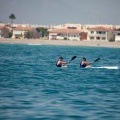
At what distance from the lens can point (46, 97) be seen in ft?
58.2

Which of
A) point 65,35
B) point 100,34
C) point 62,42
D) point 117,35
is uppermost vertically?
point 100,34

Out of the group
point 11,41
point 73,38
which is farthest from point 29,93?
point 73,38

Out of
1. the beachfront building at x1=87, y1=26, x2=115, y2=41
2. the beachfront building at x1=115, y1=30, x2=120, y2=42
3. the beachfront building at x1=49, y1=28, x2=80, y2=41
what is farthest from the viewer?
the beachfront building at x1=49, y1=28, x2=80, y2=41

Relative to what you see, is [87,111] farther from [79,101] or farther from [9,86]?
[9,86]

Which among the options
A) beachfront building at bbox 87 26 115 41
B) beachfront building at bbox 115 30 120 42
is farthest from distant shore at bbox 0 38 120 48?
beachfront building at bbox 87 26 115 41

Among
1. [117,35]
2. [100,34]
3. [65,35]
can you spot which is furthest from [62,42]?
[117,35]

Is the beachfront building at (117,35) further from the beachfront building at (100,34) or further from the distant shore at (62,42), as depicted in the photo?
the distant shore at (62,42)

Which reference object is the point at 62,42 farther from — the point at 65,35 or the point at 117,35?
the point at 117,35

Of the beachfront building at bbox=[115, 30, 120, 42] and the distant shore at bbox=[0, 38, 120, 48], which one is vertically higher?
the beachfront building at bbox=[115, 30, 120, 42]

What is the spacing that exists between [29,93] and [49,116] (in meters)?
4.87

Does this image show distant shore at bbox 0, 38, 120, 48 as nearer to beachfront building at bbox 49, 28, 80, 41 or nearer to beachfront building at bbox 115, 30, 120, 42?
beachfront building at bbox 115, 30, 120, 42

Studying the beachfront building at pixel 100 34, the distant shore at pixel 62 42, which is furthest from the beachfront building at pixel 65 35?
the distant shore at pixel 62 42

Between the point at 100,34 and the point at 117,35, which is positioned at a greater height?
the point at 100,34

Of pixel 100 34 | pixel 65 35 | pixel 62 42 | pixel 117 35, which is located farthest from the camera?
pixel 65 35
